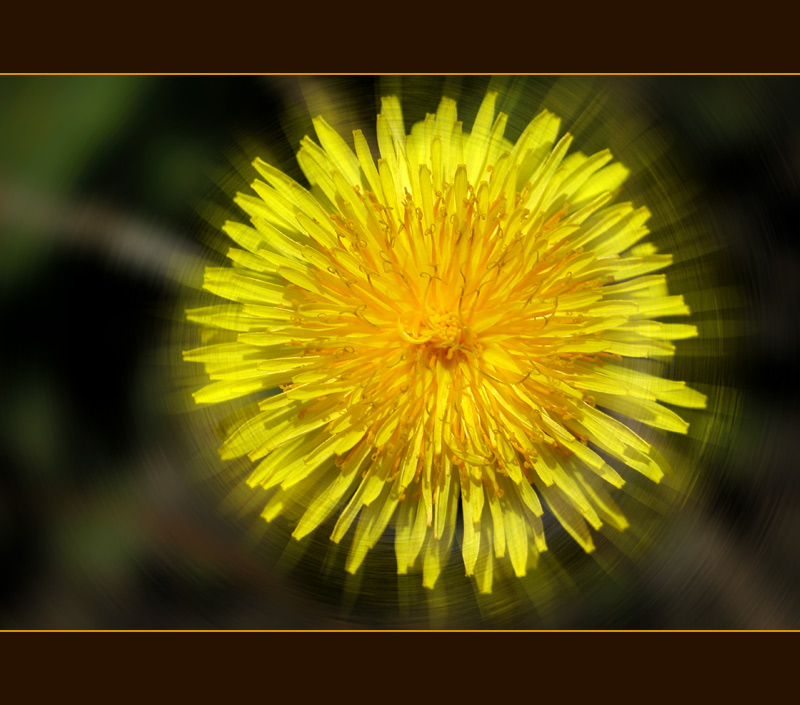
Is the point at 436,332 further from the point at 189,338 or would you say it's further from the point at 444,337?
the point at 189,338

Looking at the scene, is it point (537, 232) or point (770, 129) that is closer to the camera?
point (537, 232)

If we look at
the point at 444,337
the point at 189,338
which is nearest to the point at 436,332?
the point at 444,337

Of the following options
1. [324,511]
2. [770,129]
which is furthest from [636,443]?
[770,129]

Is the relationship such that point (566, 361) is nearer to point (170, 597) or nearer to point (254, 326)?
point (254, 326)

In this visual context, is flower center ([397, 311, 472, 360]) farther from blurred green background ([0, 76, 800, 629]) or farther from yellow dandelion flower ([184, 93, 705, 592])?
blurred green background ([0, 76, 800, 629])

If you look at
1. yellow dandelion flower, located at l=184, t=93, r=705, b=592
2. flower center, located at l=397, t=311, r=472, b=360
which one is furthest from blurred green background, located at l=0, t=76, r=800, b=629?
flower center, located at l=397, t=311, r=472, b=360
